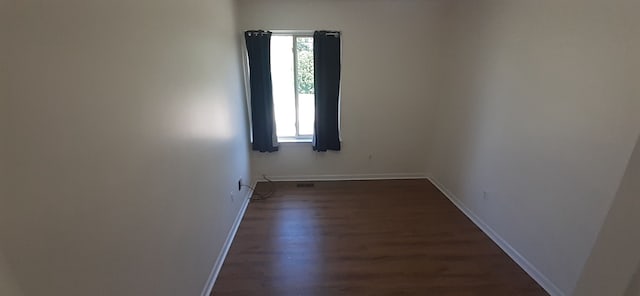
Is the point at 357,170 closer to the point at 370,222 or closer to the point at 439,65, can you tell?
the point at 370,222

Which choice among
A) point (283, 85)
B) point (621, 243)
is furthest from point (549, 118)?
point (283, 85)

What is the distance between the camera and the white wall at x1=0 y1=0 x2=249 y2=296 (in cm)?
71

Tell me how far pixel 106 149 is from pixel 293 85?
298 centimetres

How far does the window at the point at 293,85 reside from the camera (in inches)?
145

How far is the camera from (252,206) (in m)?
3.32

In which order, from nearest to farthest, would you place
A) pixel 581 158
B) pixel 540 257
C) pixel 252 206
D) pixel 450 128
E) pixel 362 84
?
pixel 581 158 → pixel 540 257 → pixel 252 206 → pixel 450 128 → pixel 362 84

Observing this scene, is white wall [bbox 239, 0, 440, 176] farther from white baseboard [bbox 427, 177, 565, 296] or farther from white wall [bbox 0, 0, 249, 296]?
white wall [bbox 0, 0, 249, 296]

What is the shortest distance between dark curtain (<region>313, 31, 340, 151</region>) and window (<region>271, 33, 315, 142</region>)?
0.17 m

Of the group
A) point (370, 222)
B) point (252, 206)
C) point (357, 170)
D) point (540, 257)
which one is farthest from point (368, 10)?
point (540, 257)

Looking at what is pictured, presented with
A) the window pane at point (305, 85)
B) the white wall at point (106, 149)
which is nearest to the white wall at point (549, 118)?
the window pane at point (305, 85)

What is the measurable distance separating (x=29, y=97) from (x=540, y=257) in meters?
3.06

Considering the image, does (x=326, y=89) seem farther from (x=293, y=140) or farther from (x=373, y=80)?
(x=293, y=140)

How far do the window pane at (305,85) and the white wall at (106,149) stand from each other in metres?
1.83

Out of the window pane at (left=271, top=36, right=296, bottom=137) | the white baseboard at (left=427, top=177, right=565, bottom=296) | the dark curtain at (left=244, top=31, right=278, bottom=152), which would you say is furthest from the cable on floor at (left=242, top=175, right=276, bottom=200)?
the white baseboard at (left=427, top=177, right=565, bottom=296)
